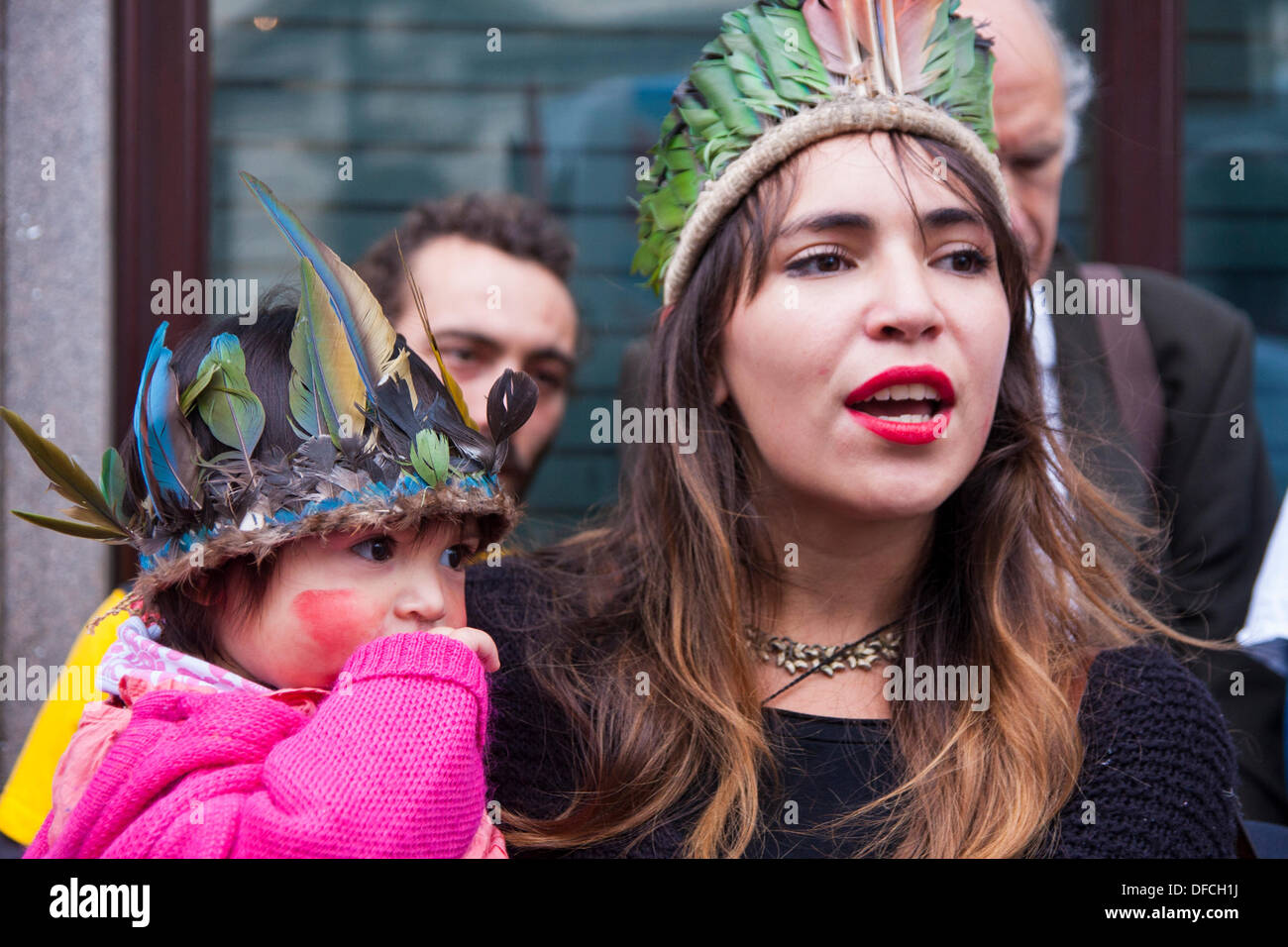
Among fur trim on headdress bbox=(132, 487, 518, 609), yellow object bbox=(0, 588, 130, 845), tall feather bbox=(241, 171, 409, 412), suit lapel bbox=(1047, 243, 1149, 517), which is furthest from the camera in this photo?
suit lapel bbox=(1047, 243, 1149, 517)

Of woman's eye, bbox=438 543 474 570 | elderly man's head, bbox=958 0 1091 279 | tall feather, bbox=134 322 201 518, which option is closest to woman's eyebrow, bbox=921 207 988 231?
elderly man's head, bbox=958 0 1091 279

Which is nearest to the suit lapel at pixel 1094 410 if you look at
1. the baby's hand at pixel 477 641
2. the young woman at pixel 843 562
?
the young woman at pixel 843 562

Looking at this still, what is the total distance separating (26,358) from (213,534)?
2188 millimetres

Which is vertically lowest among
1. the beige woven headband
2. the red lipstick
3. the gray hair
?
the red lipstick

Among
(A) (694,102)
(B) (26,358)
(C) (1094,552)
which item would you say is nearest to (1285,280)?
(C) (1094,552)

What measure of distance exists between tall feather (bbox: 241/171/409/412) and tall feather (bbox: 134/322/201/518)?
0.26 metres

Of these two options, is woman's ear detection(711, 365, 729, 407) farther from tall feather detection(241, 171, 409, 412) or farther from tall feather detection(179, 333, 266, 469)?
tall feather detection(179, 333, 266, 469)

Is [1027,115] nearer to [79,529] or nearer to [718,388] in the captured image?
[718,388]

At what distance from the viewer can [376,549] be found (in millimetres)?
1724

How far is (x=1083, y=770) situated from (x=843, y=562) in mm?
527

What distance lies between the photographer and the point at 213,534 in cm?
168

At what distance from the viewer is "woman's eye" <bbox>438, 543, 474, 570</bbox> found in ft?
5.96

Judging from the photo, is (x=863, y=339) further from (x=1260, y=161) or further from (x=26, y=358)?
(x=1260, y=161)

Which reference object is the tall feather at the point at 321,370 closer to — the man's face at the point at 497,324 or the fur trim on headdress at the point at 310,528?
the fur trim on headdress at the point at 310,528
